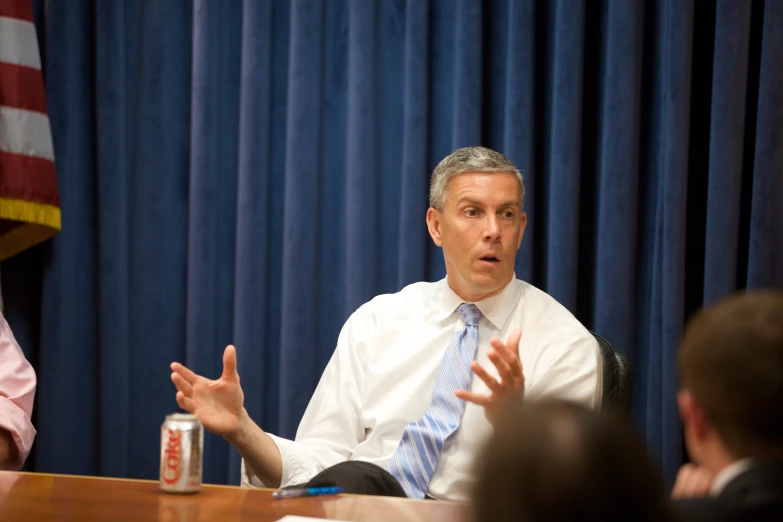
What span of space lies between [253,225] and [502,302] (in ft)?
3.54

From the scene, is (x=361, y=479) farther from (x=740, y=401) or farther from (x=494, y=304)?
(x=740, y=401)

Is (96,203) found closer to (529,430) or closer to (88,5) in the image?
(88,5)

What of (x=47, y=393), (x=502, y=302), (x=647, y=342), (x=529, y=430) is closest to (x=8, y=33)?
(x=47, y=393)

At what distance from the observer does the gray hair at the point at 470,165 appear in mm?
2445

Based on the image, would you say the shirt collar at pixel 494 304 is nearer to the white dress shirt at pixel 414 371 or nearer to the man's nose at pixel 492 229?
the white dress shirt at pixel 414 371

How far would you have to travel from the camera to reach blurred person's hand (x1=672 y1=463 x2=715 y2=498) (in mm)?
954

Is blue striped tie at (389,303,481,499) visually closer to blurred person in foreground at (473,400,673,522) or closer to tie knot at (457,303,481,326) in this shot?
tie knot at (457,303,481,326)

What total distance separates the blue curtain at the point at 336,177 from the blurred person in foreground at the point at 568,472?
84.3 inches

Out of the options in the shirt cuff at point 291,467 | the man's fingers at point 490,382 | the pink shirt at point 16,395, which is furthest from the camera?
the pink shirt at point 16,395

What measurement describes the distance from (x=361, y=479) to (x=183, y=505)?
1.67ft

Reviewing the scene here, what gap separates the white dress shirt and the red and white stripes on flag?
4.03 ft

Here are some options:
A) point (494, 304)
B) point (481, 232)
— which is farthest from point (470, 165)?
point (494, 304)

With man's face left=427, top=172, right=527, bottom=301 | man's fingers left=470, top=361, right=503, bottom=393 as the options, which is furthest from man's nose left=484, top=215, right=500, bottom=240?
man's fingers left=470, top=361, right=503, bottom=393

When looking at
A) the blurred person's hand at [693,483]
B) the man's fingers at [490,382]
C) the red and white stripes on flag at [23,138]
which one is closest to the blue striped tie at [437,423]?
the man's fingers at [490,382]
